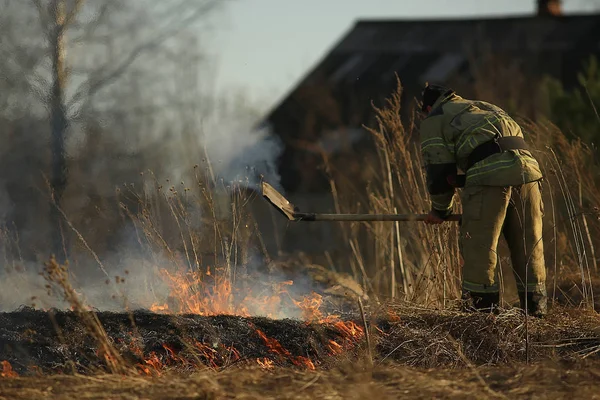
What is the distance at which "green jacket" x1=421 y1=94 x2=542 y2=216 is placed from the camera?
252 inches

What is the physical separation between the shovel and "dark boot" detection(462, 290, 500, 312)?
0.58 meters

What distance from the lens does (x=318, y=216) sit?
690 cm

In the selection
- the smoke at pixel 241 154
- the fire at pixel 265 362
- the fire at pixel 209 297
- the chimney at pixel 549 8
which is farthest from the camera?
the chimney at pixel 549 8

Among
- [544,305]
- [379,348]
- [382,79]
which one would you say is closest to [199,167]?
[379,348]

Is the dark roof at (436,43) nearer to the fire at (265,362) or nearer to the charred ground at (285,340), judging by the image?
the charred ground at (285,340)

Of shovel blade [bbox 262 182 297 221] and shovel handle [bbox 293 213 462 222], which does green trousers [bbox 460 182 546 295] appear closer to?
shovel handle [bbox 293 213 462 222]

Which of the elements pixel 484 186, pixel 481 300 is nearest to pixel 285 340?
pixel 481 300

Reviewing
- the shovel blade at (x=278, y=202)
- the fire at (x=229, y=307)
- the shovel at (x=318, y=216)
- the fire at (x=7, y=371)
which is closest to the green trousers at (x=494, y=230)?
the shovel at (x=318, y=216)

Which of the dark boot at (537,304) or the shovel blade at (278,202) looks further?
the shovel blade at (278,202)

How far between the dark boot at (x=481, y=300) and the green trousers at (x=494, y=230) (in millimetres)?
29

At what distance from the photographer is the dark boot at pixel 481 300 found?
6.46m

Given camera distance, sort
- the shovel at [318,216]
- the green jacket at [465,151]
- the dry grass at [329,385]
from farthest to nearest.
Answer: the shovel at [318,216] → the green jacket at [465,151] → the dry grass at [329,385]

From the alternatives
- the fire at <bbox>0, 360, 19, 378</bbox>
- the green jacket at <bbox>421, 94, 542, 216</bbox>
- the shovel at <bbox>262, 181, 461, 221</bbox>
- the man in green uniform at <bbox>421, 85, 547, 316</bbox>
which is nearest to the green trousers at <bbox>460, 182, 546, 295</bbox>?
the man in green uniform at <bbox>421, 85, 547, 316</bbox>

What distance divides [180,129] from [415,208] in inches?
133
